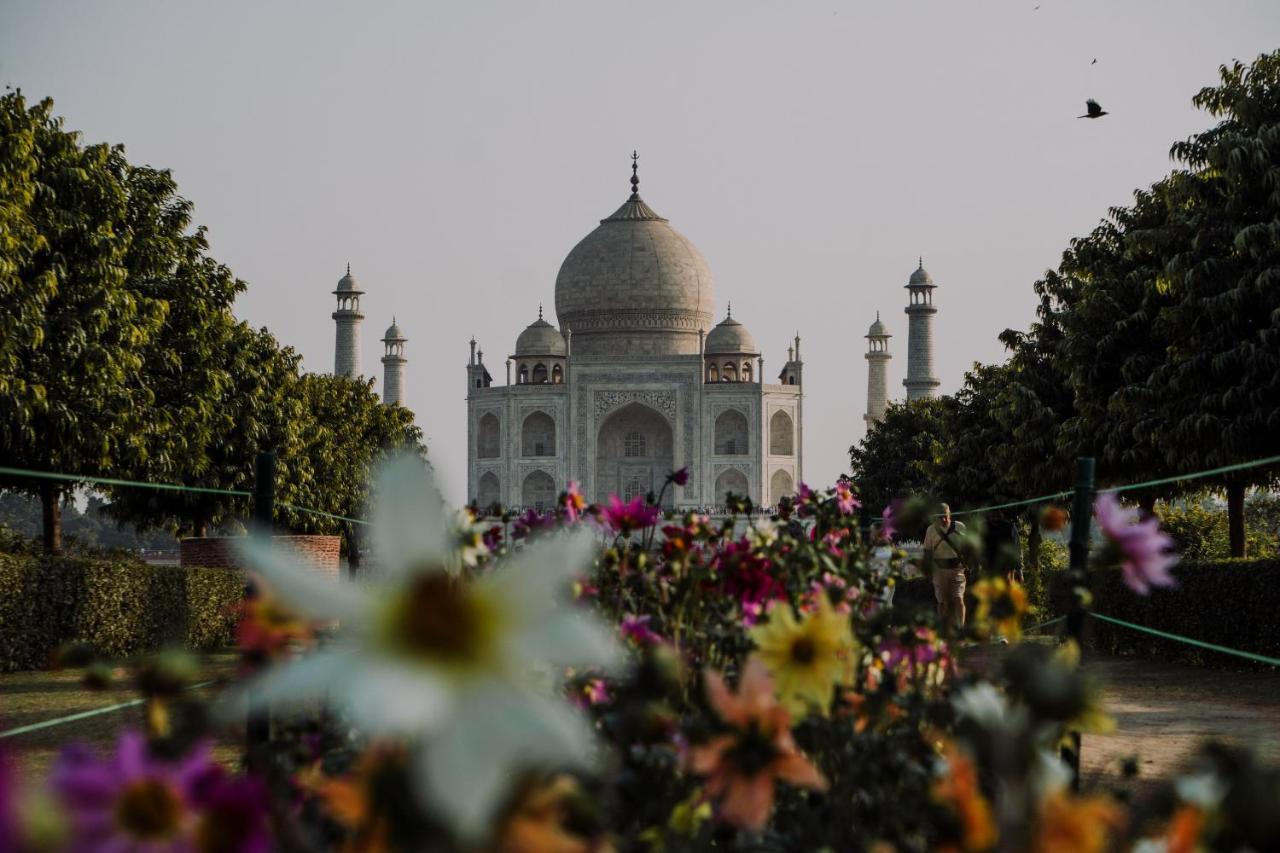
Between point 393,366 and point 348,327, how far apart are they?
5.79m

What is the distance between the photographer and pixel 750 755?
4.59 ft

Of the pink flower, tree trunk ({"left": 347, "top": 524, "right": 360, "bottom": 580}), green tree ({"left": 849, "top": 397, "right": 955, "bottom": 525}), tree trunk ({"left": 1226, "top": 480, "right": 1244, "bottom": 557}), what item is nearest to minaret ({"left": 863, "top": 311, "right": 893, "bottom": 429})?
green tree ({"left": 849, "top": 397, "right": 955, "bottom": 525})

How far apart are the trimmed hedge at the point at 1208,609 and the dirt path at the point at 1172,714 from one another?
16 centimetres

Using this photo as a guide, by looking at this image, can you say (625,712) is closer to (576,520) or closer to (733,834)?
(733,834)

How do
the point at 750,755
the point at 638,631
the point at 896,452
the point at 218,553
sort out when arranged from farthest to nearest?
the point at 896,452 < the point at 218,553 < the point at 638,631 < the point at 750,755

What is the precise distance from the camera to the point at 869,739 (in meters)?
2.13

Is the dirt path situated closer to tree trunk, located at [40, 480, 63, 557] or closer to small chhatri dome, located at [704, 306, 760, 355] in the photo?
tree trunk, located at [40, 480, 63, 557]

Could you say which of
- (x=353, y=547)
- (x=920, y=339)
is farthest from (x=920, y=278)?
(x=353, y=547)

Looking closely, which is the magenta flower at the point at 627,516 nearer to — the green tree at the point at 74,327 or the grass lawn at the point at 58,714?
the grass lawn at the point at 58,714

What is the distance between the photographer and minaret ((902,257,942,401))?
53.5m

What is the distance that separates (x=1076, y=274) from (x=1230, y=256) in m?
4.55

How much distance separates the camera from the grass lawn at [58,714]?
5.64m

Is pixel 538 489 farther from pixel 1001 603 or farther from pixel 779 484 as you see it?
pixel 1001 603

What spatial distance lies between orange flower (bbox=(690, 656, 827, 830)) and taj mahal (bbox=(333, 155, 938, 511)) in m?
46.1
